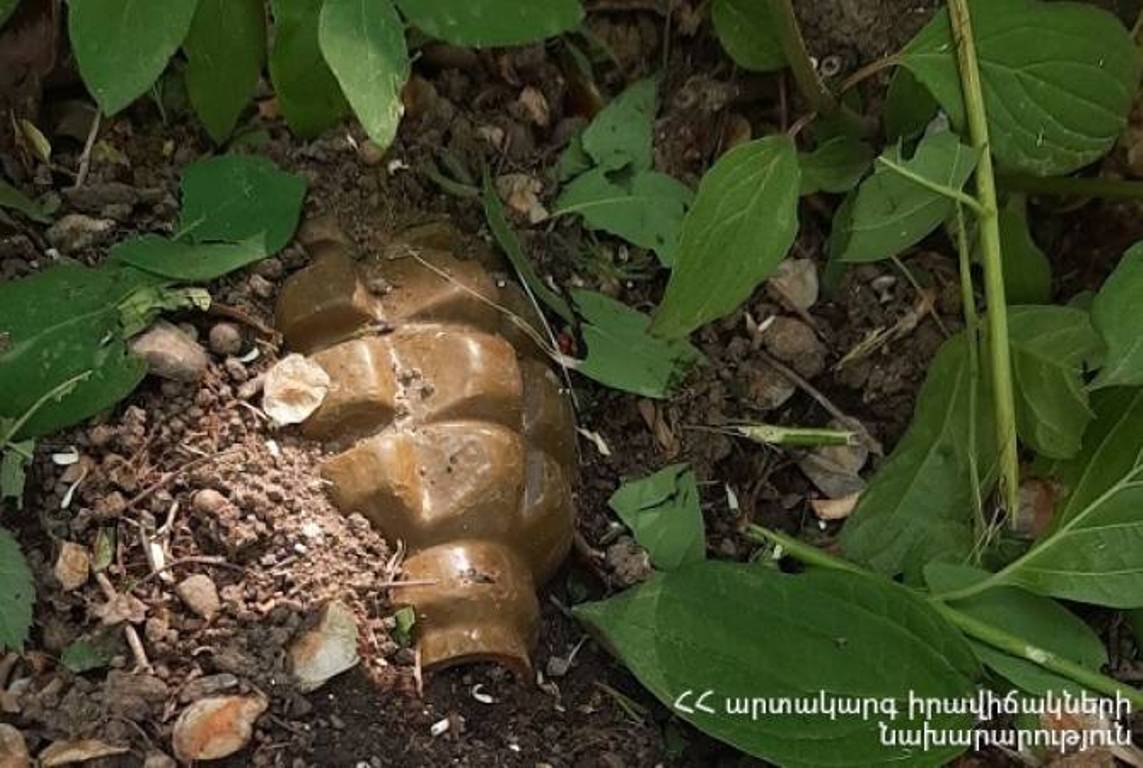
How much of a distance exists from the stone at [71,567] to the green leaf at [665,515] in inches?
15.9

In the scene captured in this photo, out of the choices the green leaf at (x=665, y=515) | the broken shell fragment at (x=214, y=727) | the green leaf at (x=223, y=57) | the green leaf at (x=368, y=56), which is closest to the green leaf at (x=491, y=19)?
the green leaf at (x=368, y=56)

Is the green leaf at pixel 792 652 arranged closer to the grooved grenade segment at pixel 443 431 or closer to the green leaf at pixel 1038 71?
the grooved grenade segment at pixel 443 431

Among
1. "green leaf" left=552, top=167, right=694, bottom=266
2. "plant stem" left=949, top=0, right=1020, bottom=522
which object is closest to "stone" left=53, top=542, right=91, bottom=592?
"green leaf" left=552, top=167, right=694, bottom=266

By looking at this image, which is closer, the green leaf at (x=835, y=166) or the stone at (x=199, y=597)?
the stone at (x=199, y=597)

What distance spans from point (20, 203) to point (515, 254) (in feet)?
1.26

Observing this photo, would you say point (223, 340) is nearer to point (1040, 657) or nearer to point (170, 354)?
point (170, 354)

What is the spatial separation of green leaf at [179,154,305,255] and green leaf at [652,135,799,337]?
302 mm

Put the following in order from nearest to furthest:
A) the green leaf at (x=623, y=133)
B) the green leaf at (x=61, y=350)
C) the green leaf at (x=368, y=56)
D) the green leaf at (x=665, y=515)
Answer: the green leaf at (x=368, y=56)
the green leaf at (x=61, y=350)
the green leaf at (x=665, y=515)
the green leaf at (x=623, y=133)

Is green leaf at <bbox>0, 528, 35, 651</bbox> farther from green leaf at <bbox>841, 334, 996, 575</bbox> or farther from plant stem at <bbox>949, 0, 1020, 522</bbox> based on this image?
plant stem at <bbox>949, 0, 1020, 522</bbox>

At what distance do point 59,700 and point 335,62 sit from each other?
468 mm

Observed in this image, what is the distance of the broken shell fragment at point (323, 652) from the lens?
1.12 meters

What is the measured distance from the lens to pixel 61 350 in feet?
3.78

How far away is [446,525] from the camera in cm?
117

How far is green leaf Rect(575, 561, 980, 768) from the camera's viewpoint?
1152 millimetres
